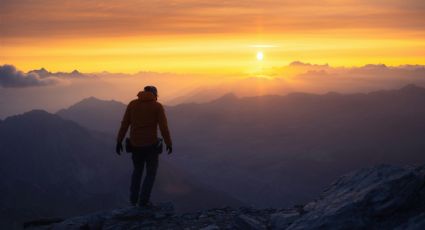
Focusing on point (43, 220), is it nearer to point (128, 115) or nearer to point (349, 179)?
point (128, 115)

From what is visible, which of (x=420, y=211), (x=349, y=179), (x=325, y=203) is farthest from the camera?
(x=349, y=179)

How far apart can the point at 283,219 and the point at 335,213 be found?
2457 millimetres

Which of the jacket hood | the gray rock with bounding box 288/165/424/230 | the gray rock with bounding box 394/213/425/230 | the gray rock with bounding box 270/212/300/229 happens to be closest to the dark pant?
the jacket hood

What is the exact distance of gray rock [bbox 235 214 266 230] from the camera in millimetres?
14570

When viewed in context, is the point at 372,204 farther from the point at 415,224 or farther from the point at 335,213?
the point at 415,224

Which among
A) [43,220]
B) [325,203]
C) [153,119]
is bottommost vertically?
[43,220]

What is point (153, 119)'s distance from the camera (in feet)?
55.1

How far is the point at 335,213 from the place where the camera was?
41.1ft

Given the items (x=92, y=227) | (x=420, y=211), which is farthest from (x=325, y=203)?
(x=92, y=227)

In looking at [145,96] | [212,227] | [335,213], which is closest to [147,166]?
[145,96]

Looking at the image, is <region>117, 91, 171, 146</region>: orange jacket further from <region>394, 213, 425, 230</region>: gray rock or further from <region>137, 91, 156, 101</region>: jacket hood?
<region>394, 213, 425, 230</region>: gray rock

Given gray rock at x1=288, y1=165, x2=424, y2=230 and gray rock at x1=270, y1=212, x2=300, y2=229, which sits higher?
gray rock at x1=288, y1=165, x2=424, y2=230

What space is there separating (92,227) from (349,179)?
330 inches

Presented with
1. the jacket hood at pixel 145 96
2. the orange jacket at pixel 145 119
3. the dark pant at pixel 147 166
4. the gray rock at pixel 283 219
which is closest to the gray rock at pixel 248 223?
the gray rock at pixel 283 219
